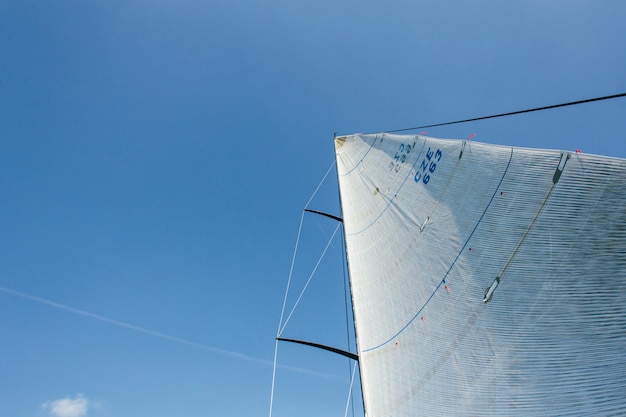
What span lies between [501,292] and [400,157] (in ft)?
13.4

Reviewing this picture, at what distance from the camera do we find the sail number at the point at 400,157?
6.83 meters

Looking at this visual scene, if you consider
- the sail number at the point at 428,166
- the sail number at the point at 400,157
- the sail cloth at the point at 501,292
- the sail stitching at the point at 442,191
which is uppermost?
the sail number at the point at 400,157

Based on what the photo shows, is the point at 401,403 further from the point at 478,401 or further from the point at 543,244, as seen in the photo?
the point at 543,244

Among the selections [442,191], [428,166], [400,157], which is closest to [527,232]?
[442,191]

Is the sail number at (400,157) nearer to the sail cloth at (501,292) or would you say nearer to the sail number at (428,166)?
the sail number at (428,166)

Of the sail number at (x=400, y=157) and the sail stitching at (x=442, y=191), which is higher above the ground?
the sail number at (x=400, y=157)

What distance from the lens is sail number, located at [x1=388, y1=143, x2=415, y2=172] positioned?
683cm

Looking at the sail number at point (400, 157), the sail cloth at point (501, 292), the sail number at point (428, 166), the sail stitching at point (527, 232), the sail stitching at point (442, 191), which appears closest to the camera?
the sail cloth at point (501, 292)

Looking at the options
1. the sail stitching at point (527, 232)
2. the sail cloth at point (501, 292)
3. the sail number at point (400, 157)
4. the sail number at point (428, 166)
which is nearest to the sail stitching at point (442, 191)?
the sail cloth at point (501, 292)

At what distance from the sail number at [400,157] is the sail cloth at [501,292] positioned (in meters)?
0.90

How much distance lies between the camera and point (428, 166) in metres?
5.79

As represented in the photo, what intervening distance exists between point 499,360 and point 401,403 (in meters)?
1.55

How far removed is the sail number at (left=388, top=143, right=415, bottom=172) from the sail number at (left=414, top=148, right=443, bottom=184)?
2.57 feet

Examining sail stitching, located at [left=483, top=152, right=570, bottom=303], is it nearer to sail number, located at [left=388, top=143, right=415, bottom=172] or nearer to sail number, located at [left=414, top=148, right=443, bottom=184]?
sail number, located at [left=414, top=148, right=443, bottom=184]
